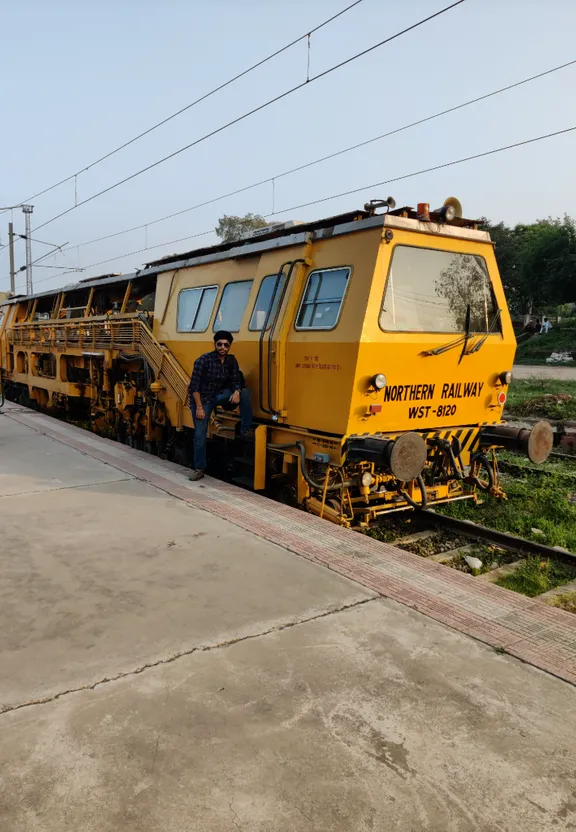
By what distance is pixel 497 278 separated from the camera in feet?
22.6

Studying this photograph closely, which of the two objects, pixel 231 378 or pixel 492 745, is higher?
pixel 231 378

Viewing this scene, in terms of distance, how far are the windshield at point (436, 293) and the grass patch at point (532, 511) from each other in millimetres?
2086

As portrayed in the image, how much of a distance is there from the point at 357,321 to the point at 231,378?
189cm

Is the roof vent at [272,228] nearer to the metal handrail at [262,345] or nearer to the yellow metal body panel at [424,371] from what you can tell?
the metal handrail at [262,345]

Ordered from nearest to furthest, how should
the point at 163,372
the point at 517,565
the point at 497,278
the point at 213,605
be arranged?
1. the point at 213,605
2. the point at 517,565
3. the point at 497,278
4. the point at 163,372

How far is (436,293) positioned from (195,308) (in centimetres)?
336

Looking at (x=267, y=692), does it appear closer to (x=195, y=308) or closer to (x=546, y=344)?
(x=195, y=308)

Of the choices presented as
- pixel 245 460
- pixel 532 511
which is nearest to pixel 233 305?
pixel 245 460

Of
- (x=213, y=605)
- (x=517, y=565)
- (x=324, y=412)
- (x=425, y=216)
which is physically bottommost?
(x=517, y=565)

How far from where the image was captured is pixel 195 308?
8258 mm

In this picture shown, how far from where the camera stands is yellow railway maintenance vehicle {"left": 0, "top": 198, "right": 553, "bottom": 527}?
5730mm

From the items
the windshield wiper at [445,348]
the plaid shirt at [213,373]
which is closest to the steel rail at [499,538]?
the windshield wiper at [445,348]

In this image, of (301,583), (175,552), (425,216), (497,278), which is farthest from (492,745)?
(497,278)

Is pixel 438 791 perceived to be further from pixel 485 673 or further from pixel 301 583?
pixel 301 583
